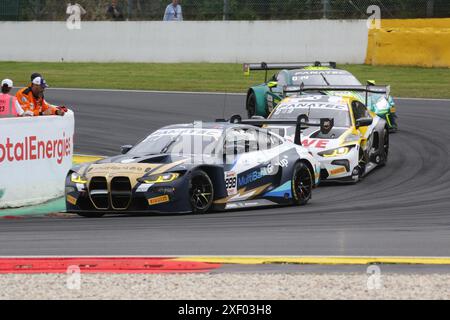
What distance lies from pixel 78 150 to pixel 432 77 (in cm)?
1142

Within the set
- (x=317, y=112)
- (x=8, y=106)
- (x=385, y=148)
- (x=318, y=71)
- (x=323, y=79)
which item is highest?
(x=318, y=71)

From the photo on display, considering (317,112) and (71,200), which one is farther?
(317,112)

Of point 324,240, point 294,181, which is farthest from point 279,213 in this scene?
point 324,240

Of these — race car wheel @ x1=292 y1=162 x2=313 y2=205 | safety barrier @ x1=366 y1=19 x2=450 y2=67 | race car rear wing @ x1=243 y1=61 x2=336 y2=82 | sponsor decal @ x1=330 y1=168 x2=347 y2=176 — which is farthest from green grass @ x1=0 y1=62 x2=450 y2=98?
race car wheel @ x1=292 y1=162 x2=313 y2=205

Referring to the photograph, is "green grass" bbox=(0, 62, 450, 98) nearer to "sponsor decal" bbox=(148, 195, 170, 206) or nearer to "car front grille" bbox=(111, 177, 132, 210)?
"sponsor decal" bbox=(148, 195, 170, 206)

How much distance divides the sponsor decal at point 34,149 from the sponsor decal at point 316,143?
11.6ft

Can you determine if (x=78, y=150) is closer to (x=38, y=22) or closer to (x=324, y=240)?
(x=324, y=240)

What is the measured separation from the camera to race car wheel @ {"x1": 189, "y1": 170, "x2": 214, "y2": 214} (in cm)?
1277

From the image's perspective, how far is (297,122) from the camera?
15469 mm

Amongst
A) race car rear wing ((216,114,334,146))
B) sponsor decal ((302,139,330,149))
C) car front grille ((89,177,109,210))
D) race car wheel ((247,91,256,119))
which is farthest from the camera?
race car wheel ((247,91,256,119))

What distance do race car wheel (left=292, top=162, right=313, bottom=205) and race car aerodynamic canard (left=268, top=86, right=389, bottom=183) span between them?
1.72 meters

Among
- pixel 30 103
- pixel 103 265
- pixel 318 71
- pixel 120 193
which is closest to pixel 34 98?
pixel 30 103

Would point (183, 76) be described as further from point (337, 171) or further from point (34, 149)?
point (34, 149)

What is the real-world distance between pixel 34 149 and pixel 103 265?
4.94 meters
